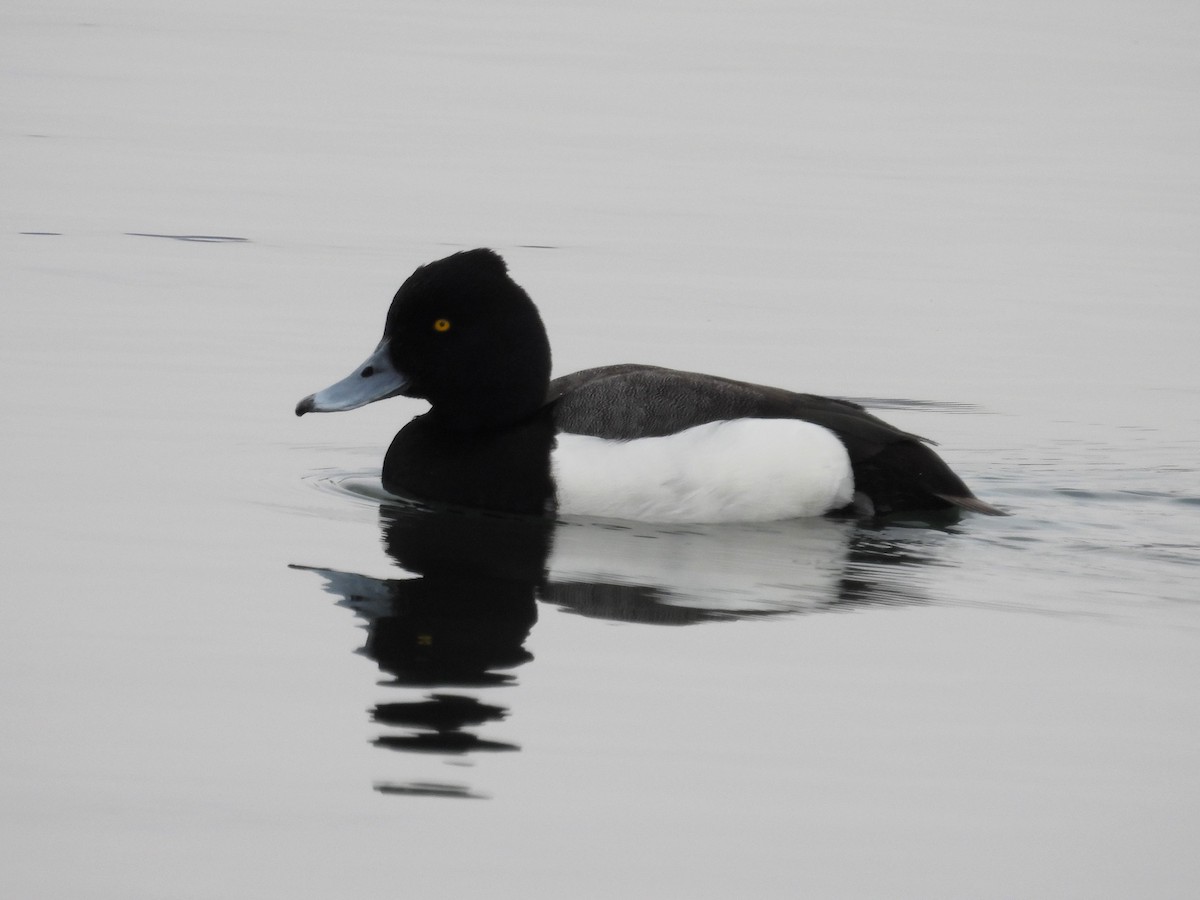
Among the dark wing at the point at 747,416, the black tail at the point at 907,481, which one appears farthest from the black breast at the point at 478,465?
the black tail at the point at 907,481

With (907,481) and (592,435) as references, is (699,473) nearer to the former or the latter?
(592,435)

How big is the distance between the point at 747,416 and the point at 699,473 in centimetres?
30

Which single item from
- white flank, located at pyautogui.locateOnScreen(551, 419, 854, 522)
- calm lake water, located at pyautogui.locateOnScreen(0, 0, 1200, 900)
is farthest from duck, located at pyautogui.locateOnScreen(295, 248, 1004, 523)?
calm lake water, located at pyautogui.locateOnScreen(0, 0, 1200, 900)

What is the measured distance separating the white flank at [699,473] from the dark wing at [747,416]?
0.06m

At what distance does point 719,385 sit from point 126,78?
530 inches

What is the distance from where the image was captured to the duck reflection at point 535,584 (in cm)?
508

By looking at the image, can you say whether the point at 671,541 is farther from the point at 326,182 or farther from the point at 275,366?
the point at 326,182

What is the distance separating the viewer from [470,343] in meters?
7.51

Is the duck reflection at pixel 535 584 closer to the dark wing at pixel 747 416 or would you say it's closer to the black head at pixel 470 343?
the dark wing at pixel 747 416

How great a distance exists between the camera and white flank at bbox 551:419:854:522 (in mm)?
7059

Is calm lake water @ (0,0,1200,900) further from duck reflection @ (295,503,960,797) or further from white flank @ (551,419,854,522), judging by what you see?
white flank @ (551,419,854,522)

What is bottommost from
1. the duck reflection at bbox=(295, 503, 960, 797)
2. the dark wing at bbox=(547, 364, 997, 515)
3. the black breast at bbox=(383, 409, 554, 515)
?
the duck reflection at bbox=(295, 503, 960, 797)

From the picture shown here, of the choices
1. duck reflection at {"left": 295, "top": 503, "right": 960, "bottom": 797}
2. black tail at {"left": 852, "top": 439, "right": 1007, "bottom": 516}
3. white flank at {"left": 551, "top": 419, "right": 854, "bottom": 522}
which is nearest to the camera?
duck reflection at {"left": 295, "top": 503, "right": 960, "bottom": 797}

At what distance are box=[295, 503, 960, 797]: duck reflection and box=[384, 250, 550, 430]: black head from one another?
46 centimetres
